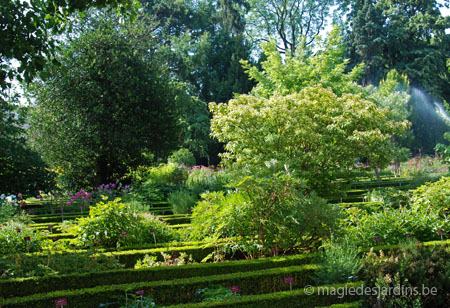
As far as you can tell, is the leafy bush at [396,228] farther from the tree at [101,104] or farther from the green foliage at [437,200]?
the tree at [101,104]

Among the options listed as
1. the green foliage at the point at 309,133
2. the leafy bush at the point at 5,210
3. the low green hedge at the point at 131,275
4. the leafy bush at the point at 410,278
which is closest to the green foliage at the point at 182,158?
the green foliage at the point at 309,133

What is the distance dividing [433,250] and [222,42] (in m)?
26.8

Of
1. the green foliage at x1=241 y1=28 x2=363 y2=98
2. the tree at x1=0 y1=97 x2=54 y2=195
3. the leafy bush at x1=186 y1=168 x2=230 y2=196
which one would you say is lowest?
the leafy bush at x1=186 y1=168 x2=230 y2=196

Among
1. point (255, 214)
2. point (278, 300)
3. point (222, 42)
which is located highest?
point (222, 42)

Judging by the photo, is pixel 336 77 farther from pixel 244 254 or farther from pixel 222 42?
pixel 222 42

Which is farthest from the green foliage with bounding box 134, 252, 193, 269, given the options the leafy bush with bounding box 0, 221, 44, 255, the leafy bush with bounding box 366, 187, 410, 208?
the leafy bush with bounding box 366, 187, 410, 208

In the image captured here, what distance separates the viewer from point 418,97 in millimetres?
31344

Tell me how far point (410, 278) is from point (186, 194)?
241 inches

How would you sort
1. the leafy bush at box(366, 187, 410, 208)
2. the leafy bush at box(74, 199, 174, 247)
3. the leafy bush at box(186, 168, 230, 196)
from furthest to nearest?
the leafy bush at box(186, 168, 230, 196), the leafy bush at box(366, 187, 410, 208), the leafy bush at box(74, 199, 174, 247)

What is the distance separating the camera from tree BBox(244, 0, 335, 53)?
30.4m

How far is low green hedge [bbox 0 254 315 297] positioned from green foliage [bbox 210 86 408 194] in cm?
382

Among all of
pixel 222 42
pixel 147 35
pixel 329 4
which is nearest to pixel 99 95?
pixel 147 35

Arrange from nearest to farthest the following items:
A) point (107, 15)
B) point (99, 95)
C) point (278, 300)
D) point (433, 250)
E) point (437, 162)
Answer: point (278, 300) < point (433, 250) < point (99, 95) < point (107, 15) < point (437, 162)

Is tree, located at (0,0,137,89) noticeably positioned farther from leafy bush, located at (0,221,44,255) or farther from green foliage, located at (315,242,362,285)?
green foliage, located at (315,242,362,285)
